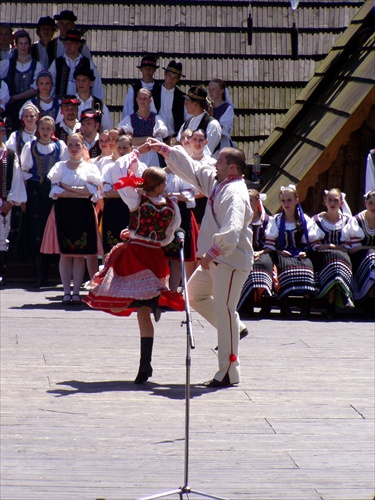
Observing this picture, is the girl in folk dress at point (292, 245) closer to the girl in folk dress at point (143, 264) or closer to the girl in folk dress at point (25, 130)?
the girl in folk dress at point (25, 130)

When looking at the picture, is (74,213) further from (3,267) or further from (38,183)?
(3,267)

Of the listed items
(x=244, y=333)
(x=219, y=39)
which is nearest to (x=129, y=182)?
(x=244, y=333)

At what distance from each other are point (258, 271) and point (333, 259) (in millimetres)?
742

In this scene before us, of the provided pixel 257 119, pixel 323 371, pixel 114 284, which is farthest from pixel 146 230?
pixel 257 119

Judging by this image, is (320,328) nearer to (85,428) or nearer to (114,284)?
(114,284)

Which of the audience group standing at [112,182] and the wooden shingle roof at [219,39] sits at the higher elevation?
the wooden shingle roof at [219,39]

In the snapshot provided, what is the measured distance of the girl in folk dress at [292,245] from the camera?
1155cm

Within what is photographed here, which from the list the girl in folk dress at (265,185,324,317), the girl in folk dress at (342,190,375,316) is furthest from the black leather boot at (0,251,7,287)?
the girl in folk dress at (342,190,375,316)

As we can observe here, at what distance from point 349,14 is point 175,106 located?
331 cm

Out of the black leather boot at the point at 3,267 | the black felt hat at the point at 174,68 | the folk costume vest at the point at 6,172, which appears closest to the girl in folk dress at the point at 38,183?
the folk costume vest at the point at 6,172

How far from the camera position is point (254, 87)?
15.2m

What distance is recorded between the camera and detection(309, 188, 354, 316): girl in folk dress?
11.6 m

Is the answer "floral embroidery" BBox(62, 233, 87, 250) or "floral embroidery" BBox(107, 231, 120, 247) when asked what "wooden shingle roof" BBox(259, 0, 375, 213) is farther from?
"floral embroidery" BBox(62, 233, 87, 250)

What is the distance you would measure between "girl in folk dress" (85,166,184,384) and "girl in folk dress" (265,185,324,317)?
306cm
